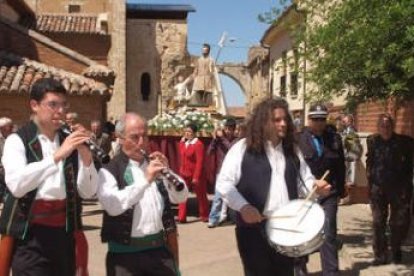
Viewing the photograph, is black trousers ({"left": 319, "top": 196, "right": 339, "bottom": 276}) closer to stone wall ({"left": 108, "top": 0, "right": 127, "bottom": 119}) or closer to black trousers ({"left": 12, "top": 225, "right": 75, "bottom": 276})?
black trousers ({"left": 12, "top": 225, "right": 75, "bottom": 276})

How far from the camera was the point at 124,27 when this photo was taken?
30094 millimetres

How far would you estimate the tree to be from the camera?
5.27 m

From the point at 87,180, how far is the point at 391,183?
434 cm

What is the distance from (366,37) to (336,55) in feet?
2.02

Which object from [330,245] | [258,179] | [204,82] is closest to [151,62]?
[204,82]

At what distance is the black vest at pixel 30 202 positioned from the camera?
3.46 meters

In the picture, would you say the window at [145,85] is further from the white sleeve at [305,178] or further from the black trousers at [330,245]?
the white sleeve at [305,178]

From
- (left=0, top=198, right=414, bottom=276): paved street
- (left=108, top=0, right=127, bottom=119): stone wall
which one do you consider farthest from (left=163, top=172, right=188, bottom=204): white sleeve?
(left=108, top=0, right=127, bottom=119): stone wall

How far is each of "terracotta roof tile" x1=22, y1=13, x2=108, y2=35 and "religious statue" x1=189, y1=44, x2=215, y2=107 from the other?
1295 cm

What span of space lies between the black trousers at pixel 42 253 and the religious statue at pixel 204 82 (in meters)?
11.4

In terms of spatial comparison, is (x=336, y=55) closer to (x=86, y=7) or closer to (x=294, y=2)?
(x=294, y=2)

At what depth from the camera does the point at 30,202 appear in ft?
11.4

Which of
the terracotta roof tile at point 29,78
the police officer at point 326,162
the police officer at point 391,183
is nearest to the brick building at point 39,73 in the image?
the terracotta roof tile at point 29,78

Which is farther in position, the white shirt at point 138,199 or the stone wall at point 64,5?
the stone wall at point 64,5
